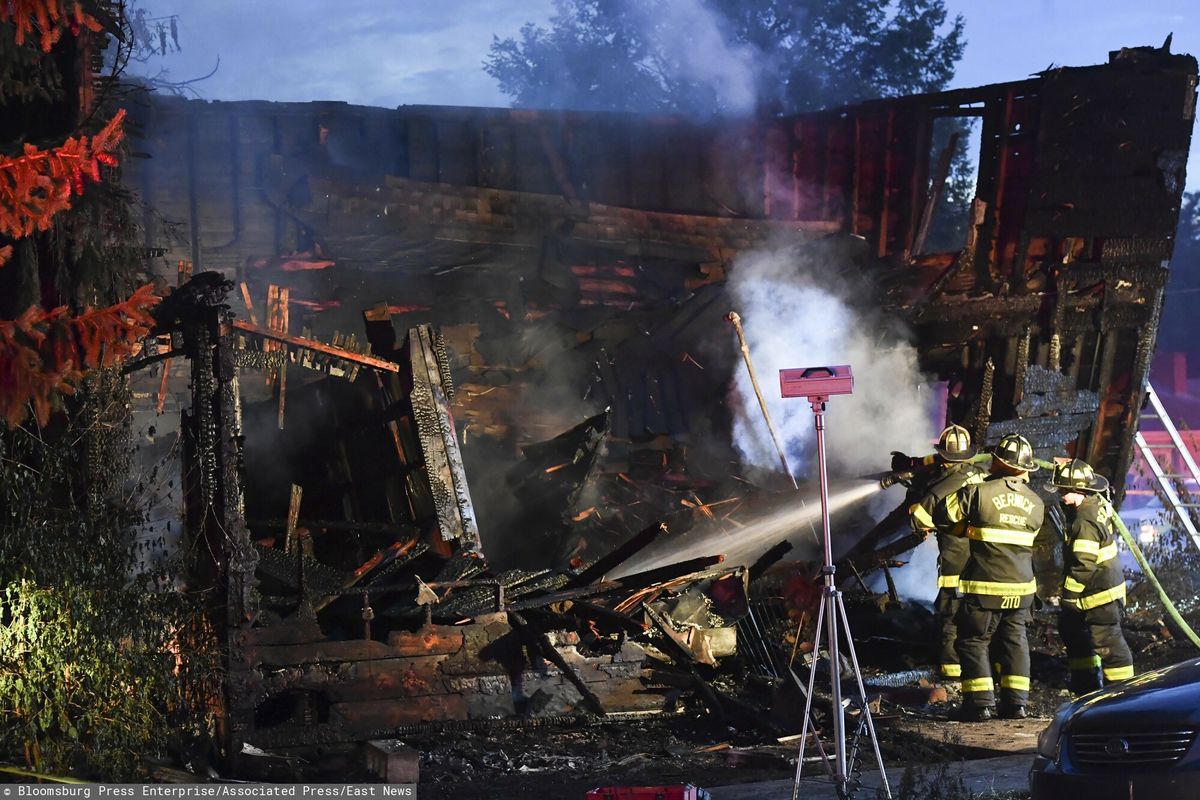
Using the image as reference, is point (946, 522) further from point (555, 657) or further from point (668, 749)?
point (555, 657)

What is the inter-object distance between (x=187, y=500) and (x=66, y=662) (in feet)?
5.96

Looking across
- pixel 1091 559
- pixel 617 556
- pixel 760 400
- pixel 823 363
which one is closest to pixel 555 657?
pixel 617 556

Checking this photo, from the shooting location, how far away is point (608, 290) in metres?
16.3

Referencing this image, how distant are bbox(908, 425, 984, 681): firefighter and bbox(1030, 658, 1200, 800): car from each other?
3.17 meters

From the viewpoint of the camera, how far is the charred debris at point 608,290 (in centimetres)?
1254

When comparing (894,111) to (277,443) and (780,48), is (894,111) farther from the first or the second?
(780,48)

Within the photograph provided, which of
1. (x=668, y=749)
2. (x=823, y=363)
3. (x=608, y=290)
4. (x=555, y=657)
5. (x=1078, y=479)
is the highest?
(x=608, y=290)

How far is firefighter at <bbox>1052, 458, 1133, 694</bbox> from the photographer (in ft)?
33.0

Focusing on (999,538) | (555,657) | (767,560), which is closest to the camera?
(999,538)

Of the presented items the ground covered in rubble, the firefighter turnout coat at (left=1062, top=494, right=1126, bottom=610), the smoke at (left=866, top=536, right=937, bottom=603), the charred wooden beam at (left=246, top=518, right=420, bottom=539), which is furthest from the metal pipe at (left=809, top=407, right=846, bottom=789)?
the smoke at (left=866, top=536, right=937, bottom=603)

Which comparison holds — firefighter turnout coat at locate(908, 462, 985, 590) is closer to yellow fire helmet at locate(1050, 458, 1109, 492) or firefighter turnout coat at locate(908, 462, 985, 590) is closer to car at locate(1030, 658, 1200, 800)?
yellow fire helmet at locate(1050, 458, 1109, 492)

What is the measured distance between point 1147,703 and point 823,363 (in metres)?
10.0

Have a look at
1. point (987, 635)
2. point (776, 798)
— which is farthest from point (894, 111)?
point (776, 798)

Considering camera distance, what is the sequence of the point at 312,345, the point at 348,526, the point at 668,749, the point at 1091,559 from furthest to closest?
1. the point at 348,526
2. the point at 1091,559
3. the point at 312,345
4. the point at 668,749
